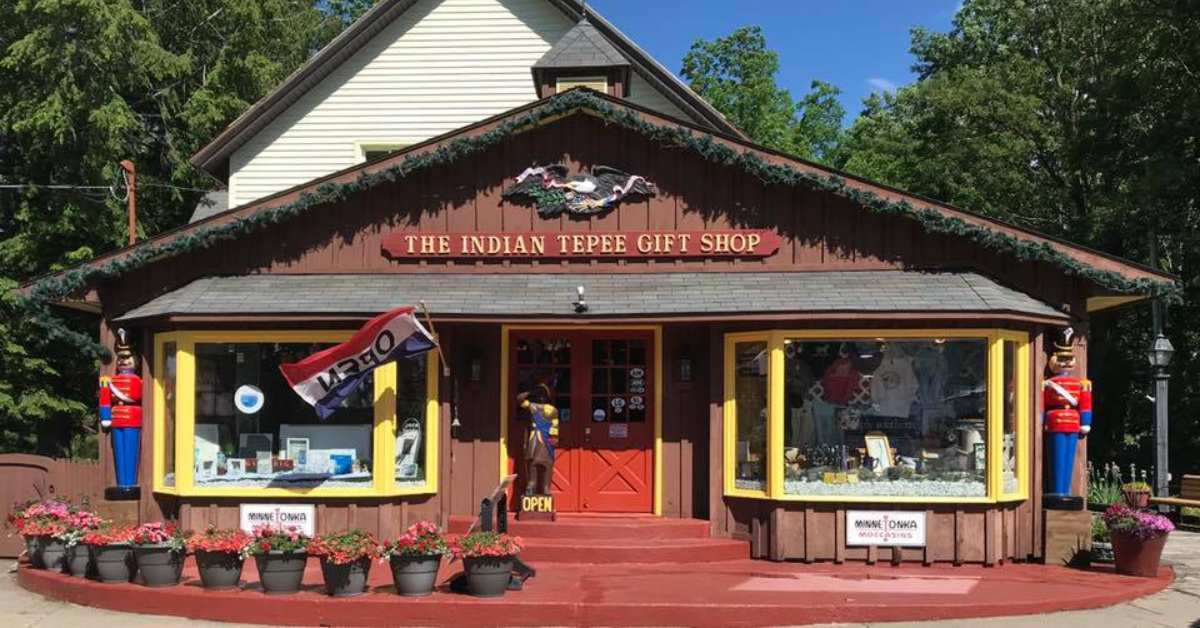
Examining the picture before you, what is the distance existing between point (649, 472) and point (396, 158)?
465 cm

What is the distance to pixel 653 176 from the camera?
12.6 meters

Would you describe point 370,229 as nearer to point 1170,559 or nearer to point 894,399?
point 894,399

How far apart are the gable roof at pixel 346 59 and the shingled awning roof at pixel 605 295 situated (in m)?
7.20

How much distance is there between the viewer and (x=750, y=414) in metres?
12.0

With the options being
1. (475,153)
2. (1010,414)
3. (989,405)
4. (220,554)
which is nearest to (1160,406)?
(1010,414)

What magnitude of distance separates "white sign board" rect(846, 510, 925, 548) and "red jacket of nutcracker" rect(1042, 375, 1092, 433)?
5.80 ft

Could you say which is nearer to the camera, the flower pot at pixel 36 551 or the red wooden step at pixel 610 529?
the flower pot at pixel 36 551

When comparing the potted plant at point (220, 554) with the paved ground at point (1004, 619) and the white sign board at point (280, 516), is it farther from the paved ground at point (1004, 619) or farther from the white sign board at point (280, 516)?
the white sign board at point (280, 516)

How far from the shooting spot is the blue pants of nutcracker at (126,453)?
40.3ft

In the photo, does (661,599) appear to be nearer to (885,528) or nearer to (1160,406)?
(885,528)

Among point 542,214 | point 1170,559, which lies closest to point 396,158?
point 542,214

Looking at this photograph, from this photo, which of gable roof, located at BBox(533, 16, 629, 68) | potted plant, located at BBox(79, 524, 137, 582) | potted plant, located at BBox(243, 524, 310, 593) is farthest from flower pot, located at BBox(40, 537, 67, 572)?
gable roof, located at BBox(533, 16, 629, 68)

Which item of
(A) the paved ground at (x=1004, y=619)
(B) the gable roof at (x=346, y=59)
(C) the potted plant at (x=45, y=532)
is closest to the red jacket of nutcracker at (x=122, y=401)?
(C) the potted plant at (x=45, y=532)

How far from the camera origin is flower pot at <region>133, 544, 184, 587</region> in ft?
32.6
